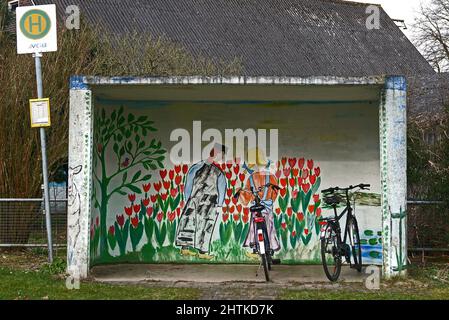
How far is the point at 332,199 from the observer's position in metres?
11.4

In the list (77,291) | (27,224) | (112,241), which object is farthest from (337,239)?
(27,224)

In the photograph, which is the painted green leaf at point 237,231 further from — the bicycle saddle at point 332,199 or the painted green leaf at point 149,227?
the bicycle saddle at point 332,199

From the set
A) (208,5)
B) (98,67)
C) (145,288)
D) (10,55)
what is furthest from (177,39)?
(145,288)

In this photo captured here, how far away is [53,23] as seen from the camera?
11.1 metres

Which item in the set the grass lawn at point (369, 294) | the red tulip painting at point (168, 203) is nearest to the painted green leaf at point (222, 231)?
the red tulip painting at point (168, 203)

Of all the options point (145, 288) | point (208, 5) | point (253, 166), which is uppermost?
point (208, 5)

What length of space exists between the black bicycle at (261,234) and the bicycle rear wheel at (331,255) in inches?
31.6

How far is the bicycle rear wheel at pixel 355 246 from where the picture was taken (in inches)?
428

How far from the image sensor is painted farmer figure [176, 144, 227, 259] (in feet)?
38.1

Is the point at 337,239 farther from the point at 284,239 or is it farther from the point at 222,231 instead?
the point at 222,231

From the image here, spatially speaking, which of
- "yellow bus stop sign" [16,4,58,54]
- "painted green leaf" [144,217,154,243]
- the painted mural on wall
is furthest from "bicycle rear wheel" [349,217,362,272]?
"yellow bus stop sign" [16,4,58,54]

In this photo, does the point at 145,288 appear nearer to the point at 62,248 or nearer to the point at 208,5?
the point at 62,248

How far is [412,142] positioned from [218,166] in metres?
3.29

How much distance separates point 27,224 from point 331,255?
5.45 m
